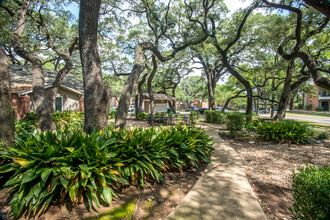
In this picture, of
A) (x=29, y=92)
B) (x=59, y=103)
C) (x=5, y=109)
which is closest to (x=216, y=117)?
(x=5, y=109)

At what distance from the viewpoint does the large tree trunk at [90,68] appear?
4.21 m

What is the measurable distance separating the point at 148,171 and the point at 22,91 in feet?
46.4

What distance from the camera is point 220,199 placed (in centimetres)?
281

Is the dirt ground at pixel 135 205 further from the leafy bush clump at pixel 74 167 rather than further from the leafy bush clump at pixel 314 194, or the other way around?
the leafy bush clump at pixel 314 194

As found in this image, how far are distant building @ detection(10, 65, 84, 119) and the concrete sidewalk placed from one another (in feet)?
48.0

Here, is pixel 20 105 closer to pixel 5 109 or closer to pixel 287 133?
pixel 5 109

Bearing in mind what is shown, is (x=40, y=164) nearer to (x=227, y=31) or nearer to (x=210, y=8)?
(x=210, y=8)

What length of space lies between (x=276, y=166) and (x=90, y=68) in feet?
19.3

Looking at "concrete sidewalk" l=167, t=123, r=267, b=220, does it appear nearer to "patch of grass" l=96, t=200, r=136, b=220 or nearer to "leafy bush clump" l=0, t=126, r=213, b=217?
"patch of grass" l=96, t=200, r=136, b=220

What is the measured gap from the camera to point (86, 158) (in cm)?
261

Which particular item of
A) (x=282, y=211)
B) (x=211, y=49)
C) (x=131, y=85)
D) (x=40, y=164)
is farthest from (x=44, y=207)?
(x=211, y=49)

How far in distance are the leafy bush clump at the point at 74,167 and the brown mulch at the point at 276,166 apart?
2059 mm

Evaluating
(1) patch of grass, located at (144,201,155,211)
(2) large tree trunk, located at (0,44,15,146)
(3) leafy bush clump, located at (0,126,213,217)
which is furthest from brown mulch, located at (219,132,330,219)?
(2) large tree trunk, located at (0,44,15,146)

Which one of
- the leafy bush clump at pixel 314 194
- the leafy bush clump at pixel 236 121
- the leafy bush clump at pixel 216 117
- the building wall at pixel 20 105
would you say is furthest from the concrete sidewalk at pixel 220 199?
the building wall at pixel 20 105
